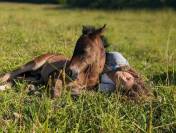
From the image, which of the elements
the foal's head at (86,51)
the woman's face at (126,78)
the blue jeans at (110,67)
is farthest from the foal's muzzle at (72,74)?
the woman's face at (126,78)

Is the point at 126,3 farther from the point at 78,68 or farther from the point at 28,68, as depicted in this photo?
the point at 78,68

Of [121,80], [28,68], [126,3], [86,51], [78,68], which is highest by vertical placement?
[86,51]

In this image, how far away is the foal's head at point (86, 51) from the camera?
Result: 650 cm

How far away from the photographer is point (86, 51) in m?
6.69

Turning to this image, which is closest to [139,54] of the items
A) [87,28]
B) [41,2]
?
[87,28]

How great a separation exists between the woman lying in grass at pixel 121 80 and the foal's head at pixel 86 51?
0.86 ft

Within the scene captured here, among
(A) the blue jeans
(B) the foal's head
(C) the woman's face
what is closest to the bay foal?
(B) the foal's head

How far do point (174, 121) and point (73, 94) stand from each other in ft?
4.86

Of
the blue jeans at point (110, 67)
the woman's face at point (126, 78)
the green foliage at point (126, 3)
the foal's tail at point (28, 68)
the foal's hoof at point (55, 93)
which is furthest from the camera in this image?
the green foliage at point (126, 3)

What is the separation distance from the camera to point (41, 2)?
150ft

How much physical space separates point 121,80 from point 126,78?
7 centimetres

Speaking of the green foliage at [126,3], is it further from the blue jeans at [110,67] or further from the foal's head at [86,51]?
the foal's head at [86,51]

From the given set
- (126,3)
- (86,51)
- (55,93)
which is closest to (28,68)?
(86,51)

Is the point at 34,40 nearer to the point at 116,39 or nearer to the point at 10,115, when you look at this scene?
Result: the point at 116,39
